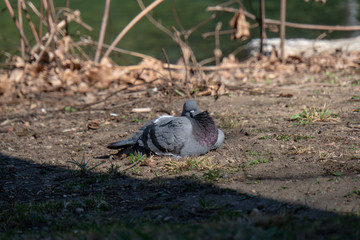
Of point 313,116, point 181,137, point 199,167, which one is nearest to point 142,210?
point 199,167

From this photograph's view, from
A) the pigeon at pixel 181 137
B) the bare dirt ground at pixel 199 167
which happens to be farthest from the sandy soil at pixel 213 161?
the pigeon at pixel 181 137

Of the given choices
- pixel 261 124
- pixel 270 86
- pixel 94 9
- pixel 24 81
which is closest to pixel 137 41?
pixel 94 9

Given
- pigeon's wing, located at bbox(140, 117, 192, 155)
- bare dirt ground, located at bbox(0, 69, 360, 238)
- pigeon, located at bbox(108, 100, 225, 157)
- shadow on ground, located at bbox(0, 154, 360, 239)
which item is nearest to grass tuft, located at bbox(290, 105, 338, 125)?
bare dirt ground, located at bbox(0, 69, 360, 238)

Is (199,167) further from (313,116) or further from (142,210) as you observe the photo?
(313,116)

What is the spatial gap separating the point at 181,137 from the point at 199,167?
349mm

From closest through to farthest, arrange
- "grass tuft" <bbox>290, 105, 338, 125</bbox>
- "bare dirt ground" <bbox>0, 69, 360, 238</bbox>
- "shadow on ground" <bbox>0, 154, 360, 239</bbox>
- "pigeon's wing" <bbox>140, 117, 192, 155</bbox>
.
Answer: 1. "shadow on ground" <bbox>0, 154, 360, 239</bbox>
2. "bare dirt ground" <bbox>0, 69, 360, 238</bbox>
3. "pigeon's wing" <bbox>140, 117, 192, 155</bbox>
4. "grass tuft" <bbox>290, 105, 338, 125</bbox>

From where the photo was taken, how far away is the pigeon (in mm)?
4352

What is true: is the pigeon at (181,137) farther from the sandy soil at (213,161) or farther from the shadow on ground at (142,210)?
the shadow on ground at (142,210)

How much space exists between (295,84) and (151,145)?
3.45m

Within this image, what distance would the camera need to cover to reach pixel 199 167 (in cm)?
417

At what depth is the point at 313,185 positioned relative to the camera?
3.60 metres

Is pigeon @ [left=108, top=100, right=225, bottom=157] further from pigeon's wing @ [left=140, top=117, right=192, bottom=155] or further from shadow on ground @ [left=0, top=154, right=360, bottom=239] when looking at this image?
shadow on ground @ [left=0, top=154, right=360, bottom=239]

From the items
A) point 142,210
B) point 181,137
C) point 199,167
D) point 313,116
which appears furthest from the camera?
point 313,116

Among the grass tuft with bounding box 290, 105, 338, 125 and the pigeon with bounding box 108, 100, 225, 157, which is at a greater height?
the pigeon with bounding box 108, 100, 225, 157
